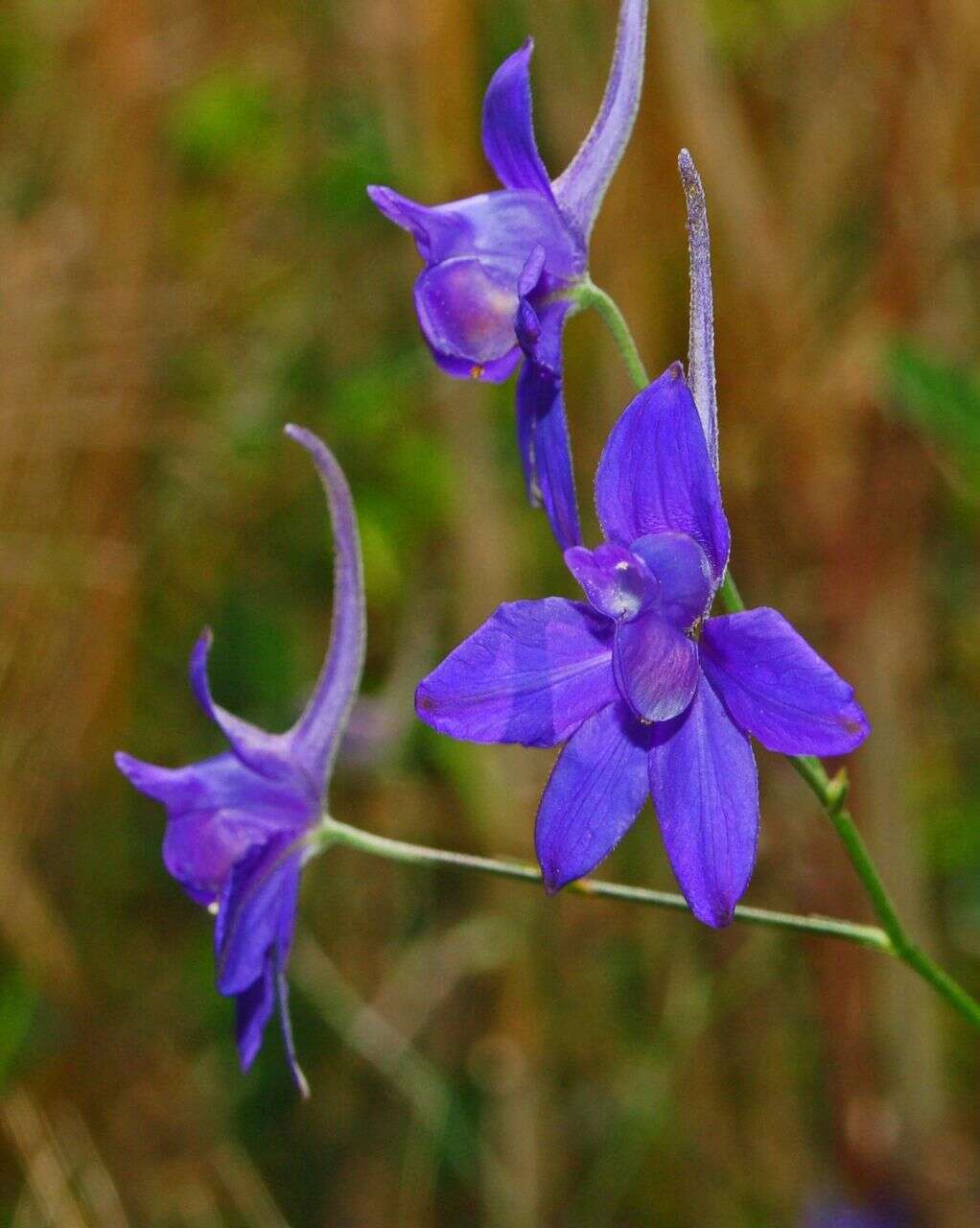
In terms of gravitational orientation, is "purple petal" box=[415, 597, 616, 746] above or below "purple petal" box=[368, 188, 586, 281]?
below

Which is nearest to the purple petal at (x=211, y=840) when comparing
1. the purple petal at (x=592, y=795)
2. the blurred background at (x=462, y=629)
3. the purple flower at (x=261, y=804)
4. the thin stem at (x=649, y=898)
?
the purple flower at (x=261, y=804)

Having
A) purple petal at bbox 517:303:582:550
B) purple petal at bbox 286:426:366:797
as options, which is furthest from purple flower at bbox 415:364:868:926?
purple petal at bbox 286:426:366:797

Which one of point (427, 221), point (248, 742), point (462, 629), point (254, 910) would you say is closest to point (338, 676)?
point (248, 742)

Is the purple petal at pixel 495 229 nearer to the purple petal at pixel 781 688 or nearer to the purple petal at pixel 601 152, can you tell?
the purple petal at pixel 601 152

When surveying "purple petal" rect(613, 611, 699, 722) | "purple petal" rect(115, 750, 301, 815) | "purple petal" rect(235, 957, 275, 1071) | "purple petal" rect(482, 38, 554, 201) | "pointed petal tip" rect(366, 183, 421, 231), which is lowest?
"purple petal" rect(235, 957, 275, 1071)

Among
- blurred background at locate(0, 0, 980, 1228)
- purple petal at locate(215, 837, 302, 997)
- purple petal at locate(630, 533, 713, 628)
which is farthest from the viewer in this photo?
blurred background at locate(0, 0, 980, 1228)

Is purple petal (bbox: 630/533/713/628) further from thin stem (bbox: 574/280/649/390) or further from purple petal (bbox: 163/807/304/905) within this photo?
purple petal (bbox: 163/807/304/905)
